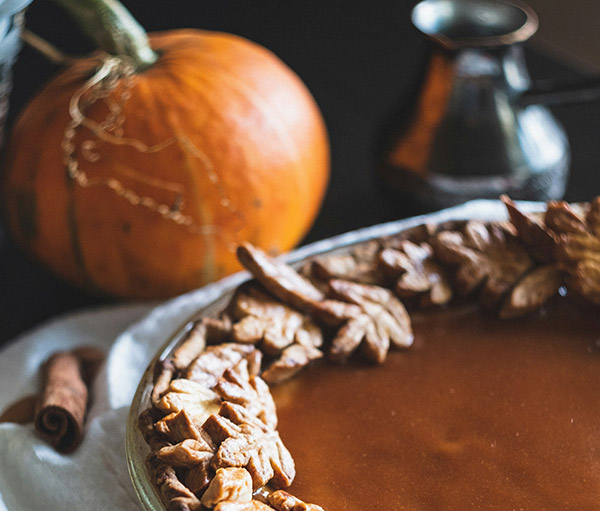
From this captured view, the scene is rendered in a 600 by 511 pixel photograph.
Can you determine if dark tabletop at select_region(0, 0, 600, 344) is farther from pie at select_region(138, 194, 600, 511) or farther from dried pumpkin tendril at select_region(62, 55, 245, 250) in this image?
pie at select_region(138, 194, 600, 511)

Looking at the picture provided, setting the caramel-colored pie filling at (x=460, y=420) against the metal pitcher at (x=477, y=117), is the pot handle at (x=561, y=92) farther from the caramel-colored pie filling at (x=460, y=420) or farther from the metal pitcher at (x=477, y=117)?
the caramel-colored pie filling at (x=460, y=420)

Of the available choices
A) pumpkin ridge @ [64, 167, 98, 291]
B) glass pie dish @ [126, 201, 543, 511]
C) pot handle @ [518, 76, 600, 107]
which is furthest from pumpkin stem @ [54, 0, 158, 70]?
pot handle @ [518, 76, 600, 107]

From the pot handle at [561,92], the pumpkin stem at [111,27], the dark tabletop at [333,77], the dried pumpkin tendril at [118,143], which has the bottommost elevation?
the dark tabletop at [333,77]

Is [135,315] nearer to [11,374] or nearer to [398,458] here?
[11,374]

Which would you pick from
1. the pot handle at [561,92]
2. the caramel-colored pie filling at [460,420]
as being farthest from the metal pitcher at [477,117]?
the caramel-colored pie filling at [460,420]

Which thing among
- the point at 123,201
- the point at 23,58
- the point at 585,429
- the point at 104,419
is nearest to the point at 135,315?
the point at 123,201
